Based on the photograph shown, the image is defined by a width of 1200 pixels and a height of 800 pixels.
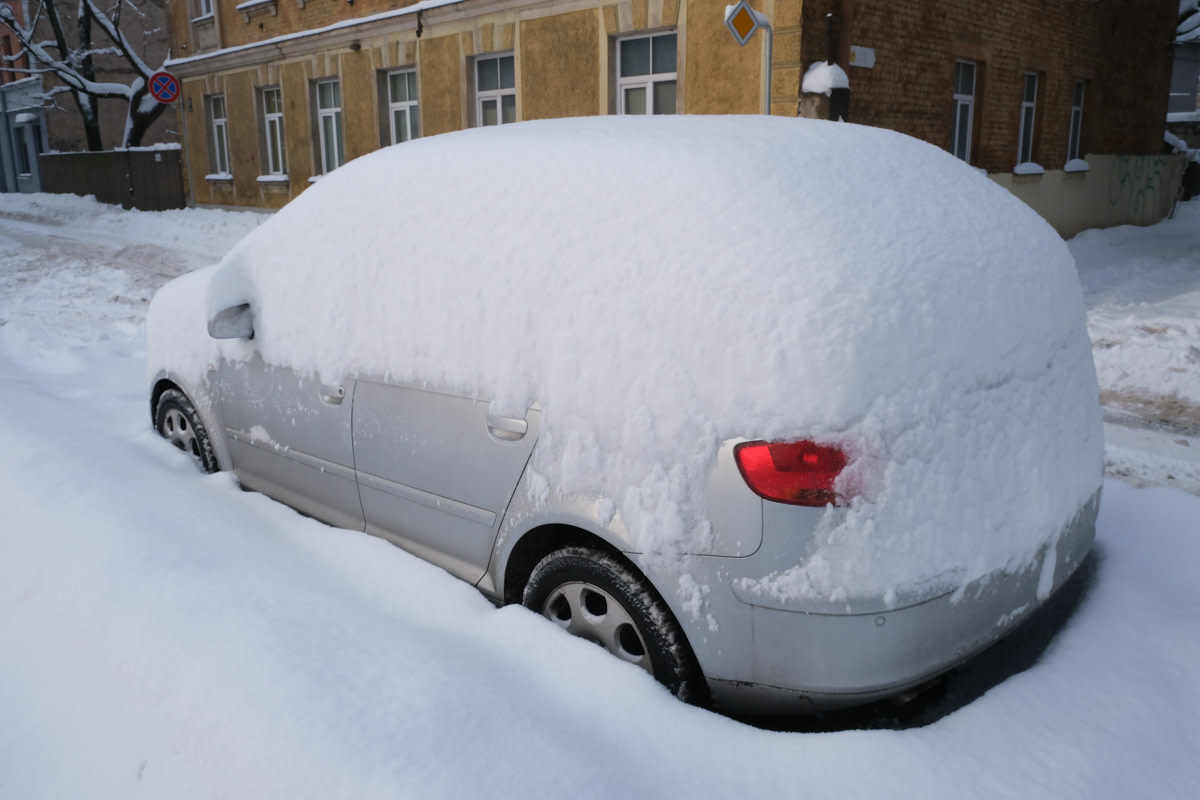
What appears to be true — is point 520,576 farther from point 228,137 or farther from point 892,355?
point 228,137

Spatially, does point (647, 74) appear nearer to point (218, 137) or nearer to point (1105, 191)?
point (1105, 191)

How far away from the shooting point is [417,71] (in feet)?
48.8

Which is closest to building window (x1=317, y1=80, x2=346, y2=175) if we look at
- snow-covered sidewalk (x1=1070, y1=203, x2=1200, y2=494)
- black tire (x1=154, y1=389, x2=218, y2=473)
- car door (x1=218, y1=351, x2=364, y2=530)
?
snow-covered sidewalk (x1=1070, y1=203, x2=1200, y2=494)

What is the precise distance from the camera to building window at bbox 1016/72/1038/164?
14062 mm

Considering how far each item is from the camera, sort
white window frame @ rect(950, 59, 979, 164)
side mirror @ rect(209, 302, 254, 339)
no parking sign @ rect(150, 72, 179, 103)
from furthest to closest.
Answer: no parking sign @ rect(150, 72, 179, 103) < white window frame @ rect(950, 59, 979, 164) < side mirror @ rect(209, 302, 254, 339)

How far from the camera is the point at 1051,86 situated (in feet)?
46.4

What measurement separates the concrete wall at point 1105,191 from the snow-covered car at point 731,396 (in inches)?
473

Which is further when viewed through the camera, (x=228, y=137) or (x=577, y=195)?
(x=228, y=137)

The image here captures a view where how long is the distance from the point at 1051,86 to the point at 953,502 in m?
14.6

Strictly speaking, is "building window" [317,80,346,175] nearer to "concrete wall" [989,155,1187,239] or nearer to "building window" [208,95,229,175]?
"building window" [208,95,229,175]

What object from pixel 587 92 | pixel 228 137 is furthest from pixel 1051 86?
pixel 228 137

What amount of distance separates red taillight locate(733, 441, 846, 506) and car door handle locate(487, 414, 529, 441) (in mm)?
688

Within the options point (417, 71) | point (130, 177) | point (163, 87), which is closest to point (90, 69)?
point (130, 177)

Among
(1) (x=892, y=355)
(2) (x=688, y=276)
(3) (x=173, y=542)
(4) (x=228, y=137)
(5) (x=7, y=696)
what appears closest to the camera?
(1) (x=892, y=355)
